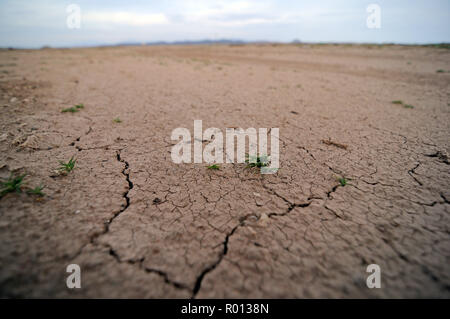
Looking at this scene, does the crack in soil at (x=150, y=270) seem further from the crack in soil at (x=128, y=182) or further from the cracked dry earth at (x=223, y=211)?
the crack in soil at (x=128, y=182)

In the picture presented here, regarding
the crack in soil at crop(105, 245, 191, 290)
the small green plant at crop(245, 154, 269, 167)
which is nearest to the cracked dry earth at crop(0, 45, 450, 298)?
the crack in soil at crop(105, 245, 191, 290)

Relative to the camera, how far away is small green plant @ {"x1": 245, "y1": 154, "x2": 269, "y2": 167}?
247cm

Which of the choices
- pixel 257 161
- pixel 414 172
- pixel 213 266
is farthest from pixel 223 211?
pixel 414 172

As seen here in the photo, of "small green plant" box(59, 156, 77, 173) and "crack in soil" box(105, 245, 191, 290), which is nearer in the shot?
"crack in soil" box(105, 245, 191, 290)

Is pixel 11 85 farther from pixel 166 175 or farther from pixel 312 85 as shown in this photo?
pixel 312 85

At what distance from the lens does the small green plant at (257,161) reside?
8.09 ft

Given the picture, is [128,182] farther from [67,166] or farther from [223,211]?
[223,211]

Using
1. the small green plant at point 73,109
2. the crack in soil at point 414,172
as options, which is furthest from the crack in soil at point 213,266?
the small green plant at point 73,109

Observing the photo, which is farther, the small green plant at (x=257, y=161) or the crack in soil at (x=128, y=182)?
the small green plant at (x=257, y=161)

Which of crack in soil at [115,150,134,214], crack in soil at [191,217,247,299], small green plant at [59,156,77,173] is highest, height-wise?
small green plant at [59,156,77,173]

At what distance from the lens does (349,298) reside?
Answer: 1.25m

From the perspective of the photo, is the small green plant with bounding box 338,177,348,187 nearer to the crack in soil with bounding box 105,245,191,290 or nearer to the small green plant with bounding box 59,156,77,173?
the crack in soil with bounding box 105,245,191,290

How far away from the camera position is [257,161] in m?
2.50
